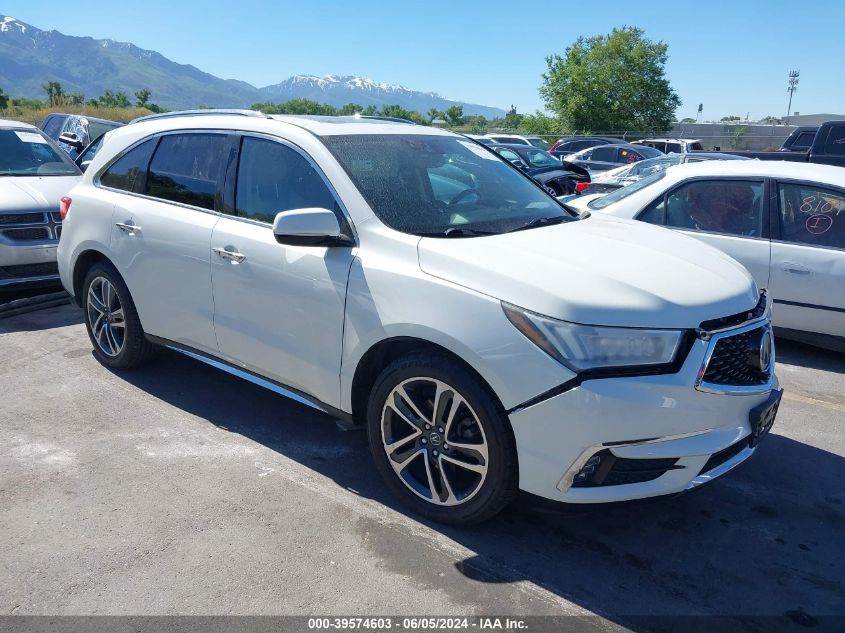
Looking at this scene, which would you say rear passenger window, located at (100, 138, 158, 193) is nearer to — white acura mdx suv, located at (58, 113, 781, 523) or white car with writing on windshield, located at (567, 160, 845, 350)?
white acura mdx suv, located at (58, 113, 781, 523)

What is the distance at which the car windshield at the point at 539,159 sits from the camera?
17.0m

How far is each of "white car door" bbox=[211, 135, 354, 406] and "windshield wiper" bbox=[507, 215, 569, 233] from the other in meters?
0.90

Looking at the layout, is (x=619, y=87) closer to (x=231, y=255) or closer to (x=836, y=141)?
(x=836, y=141)

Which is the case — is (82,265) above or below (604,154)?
below

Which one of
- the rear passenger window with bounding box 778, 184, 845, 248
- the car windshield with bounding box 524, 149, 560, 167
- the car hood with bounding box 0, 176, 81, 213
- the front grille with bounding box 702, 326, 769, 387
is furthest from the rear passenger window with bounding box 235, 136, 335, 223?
the car windshield with bounding box 524, 149, 560, 167

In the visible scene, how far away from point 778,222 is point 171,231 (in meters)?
4.63

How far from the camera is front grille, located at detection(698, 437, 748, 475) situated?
2809 millimetres

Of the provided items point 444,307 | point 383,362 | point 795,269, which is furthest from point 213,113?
point 795,269

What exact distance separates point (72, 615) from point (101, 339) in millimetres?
2801

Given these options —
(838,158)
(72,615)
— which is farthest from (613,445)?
(838,158)

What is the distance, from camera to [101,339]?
16.5ft

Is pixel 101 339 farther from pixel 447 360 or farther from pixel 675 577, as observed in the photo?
pixel 675 577

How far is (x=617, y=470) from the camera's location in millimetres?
2723

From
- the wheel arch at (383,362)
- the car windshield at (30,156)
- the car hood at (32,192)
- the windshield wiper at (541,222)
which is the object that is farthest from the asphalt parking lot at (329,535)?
the car windshield at (30,156)
